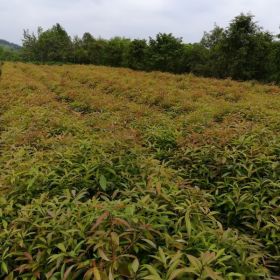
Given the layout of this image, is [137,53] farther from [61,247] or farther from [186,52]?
[61,247]

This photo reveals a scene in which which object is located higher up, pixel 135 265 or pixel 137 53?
pixel 135 265

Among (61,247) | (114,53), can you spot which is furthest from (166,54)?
(61,247)

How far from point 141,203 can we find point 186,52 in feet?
81.8

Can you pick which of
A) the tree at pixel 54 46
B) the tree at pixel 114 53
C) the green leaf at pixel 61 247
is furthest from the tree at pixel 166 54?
the green leaf at pixel 61 247

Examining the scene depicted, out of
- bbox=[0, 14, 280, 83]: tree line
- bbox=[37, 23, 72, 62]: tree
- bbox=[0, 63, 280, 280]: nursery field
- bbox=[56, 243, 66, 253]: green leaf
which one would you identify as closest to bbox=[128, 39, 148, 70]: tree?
bbox=[0, 14, 280, 83]: tree line

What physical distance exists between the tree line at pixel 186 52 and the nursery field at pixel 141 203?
1480 cm

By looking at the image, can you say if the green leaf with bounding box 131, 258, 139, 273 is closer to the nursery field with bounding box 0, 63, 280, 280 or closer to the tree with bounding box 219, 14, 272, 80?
the nursery field with bounding box 0, 63, 280, 280

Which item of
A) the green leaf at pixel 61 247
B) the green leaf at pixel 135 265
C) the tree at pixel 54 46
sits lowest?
the tree at pixel 54 46

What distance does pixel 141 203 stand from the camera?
2.38 m

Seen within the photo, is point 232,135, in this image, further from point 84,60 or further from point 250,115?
point 84,60

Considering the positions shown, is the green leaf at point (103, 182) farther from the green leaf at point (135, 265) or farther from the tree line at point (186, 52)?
the tree line at point (186, 52)

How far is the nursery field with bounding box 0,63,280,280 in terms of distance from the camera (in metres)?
1.97

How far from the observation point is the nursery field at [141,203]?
6.47 ft

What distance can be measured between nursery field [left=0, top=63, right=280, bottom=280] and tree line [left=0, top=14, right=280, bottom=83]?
1480 centimetres
